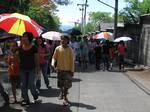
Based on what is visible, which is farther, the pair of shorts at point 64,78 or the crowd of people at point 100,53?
the crowd of people at point 100,53

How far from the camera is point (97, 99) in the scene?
13.6 metres

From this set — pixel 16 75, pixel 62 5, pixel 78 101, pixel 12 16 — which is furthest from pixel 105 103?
pixel 62 5

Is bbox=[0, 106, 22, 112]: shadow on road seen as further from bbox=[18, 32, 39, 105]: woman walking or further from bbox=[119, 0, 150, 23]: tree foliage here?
bbox=[119, 0, 150, 23]: tree foliage

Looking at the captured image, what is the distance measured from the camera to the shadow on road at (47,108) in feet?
37.3

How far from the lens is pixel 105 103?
12.9 metres

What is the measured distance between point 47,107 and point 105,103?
186 cm

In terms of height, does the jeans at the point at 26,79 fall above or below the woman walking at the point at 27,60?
below

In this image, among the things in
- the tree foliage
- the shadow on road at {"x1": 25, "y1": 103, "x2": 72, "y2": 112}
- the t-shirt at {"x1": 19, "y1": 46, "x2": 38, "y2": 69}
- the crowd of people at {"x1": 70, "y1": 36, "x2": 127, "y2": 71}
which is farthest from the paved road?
the tree foliage

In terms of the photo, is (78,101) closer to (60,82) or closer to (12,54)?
(60,82)

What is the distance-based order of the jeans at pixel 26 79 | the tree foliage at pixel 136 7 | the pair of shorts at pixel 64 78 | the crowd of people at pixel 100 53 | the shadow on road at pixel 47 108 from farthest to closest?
Answer: the tree foliage at pixel 136 7, the crowd of people at pixel 100 53, the pair of shorts at pixel 64 78, the jeans at pixel 26 79, the shadow on road at pixel 47 108

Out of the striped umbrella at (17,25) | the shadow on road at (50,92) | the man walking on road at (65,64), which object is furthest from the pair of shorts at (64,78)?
the shadow on road at (50,92)

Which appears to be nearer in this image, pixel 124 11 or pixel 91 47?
pixel 91 47

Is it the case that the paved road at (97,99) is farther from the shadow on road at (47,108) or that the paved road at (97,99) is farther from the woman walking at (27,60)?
the woman walking at (27,60)

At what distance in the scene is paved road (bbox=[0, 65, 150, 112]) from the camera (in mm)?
11750
